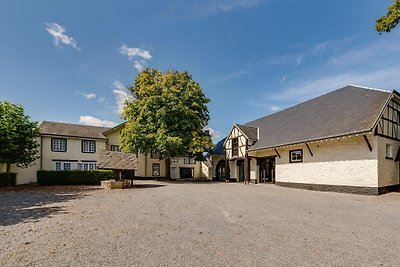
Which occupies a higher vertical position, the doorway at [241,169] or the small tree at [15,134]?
the small tree at [15,134]

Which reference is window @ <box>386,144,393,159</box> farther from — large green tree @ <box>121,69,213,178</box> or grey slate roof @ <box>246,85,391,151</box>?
large green tree @ <box>121,69,213,178</box>

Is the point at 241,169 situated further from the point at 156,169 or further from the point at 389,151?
the point at 389,151

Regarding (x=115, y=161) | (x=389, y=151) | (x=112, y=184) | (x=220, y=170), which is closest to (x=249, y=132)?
(x=220, y=170)

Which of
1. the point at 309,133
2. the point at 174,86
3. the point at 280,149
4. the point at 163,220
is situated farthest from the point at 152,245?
the point at 174,86

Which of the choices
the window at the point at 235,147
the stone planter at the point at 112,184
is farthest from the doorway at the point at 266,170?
the stone planter at the point at 112,184

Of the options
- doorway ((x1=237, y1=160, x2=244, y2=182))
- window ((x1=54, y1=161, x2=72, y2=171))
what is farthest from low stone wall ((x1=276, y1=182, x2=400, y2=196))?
window ((x1=54, y1=161, x2=72, y2=171))

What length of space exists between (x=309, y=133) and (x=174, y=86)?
1459 cm

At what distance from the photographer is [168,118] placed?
78.7ft

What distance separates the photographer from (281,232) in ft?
19.1

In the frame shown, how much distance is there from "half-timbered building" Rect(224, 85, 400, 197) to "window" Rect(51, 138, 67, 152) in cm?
2036

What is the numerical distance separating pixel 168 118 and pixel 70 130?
12.9 m

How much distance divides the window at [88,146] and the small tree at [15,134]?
30.7ft

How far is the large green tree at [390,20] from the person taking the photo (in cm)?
1124

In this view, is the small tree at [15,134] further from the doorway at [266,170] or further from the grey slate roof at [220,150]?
the doorway at [266,170]
